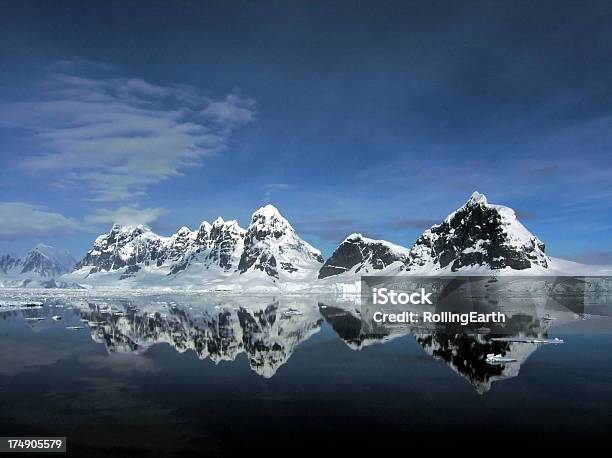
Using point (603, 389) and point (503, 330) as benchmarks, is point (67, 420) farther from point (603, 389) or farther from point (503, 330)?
point (503, 330)

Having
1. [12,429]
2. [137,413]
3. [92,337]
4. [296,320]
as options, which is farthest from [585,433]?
[296,320]

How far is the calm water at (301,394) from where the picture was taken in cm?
2386

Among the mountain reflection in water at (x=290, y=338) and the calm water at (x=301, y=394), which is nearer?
the calm water at (x=301, y=394)

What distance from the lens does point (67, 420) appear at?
1040 inches

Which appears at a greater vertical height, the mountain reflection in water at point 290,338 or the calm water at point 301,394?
the mountain reflection in water at point 290,338

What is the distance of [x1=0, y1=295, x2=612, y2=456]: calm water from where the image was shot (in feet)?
78.3

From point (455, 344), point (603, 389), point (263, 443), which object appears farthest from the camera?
point (455, 344)

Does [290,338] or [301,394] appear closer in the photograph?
[301,394]

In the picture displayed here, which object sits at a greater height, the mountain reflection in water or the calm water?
the mountain reflection in water

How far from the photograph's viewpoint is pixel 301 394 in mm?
32875

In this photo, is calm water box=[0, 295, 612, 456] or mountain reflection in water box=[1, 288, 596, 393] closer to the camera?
calm water box=[0, 295, 612, 456]

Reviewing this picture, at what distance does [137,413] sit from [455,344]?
39.8 meters

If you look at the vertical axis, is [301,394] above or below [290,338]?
below

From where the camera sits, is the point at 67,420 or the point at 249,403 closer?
the point at 67,420
